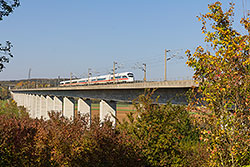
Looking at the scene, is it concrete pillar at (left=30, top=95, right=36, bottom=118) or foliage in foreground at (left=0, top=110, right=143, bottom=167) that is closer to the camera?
foliage in foreground at (left=0, top=110, right=143, bottom=167)

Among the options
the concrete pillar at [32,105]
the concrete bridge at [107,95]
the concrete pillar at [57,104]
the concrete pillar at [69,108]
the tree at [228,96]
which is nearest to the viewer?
the tree at [228,96]

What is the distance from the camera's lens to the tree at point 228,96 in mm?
7504

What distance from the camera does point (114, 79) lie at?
48.1 m

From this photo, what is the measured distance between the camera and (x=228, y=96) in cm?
784

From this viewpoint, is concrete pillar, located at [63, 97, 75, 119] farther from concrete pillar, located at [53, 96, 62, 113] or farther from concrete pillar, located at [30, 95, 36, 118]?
concrete pillar, located at [30, 95, 36, 118]

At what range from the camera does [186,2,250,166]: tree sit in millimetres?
7504

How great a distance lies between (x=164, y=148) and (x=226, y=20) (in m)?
6.78

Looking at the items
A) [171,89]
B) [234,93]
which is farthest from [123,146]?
[171,89]

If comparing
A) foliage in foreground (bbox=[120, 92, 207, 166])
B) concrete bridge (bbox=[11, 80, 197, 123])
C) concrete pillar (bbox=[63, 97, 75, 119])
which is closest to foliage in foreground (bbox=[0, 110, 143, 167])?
foliage in foreground (bbox=[120, 92, 207, 166])

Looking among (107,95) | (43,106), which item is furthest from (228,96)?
(43,106)

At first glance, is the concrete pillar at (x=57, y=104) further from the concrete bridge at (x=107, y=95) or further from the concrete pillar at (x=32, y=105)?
the concrete pillar at (x=32, y=105)

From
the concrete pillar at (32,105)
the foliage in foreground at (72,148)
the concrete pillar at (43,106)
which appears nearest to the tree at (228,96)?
the foliage in foreground at (72,148)

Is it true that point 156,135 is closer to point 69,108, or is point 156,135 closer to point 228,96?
→ point 228,96

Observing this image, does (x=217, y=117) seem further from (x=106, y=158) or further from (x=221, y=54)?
(x=106, y=158)
